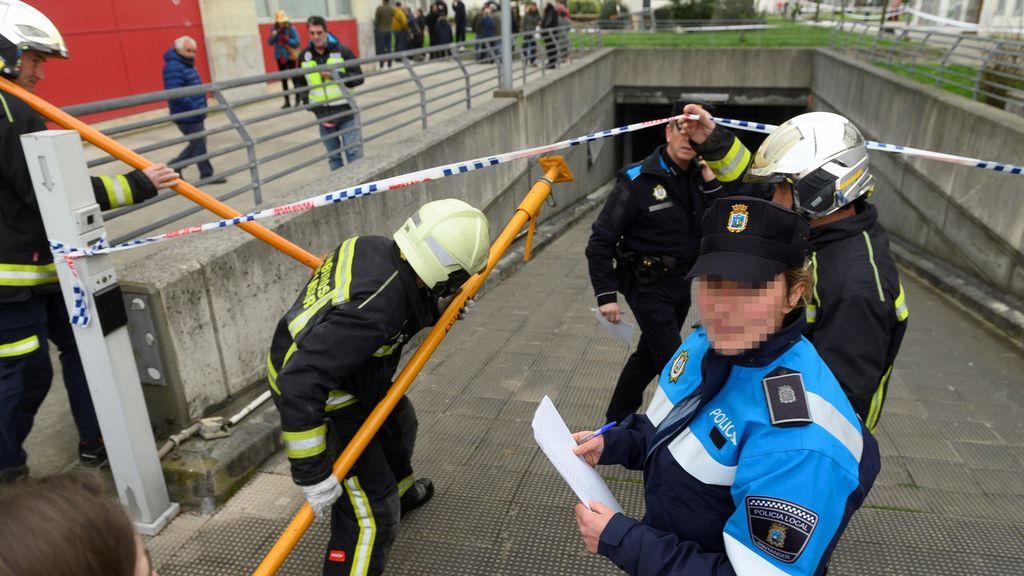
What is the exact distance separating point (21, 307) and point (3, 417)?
1.56ft

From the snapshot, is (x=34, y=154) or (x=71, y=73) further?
(x=71, y=73)

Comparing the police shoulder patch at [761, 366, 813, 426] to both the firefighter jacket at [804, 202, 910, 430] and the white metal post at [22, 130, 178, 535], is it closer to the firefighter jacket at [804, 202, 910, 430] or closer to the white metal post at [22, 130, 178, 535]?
the firefighter jacket at [804, 202, 910, 430]

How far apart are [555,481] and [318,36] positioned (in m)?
6.32

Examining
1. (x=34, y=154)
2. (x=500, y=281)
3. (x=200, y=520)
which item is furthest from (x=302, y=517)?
(x=500, y=281)

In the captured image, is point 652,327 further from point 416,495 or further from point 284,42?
point 284,42

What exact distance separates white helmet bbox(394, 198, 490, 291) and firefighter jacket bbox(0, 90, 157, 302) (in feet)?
4.89

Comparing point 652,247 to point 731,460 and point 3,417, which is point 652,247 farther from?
point 3,417

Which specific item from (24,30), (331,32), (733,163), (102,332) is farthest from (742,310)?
(331,32)

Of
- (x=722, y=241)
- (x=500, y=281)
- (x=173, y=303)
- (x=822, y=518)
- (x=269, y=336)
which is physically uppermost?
(x=722, y=241)

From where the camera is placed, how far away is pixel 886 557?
117 inches

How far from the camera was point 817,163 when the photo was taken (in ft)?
7.61

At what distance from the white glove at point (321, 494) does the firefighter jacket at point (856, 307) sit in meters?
1.69

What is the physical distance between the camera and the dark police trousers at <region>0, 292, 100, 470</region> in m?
2.94

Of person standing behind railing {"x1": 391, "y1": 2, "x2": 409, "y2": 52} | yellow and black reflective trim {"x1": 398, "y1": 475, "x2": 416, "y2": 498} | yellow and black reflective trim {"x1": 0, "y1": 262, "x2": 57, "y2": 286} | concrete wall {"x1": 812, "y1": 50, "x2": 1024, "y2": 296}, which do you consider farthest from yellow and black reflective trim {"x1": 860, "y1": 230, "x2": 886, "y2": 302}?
person standing behind railing {"x1": 391, "y1": 2, "x2": 409, "y2": 52}
